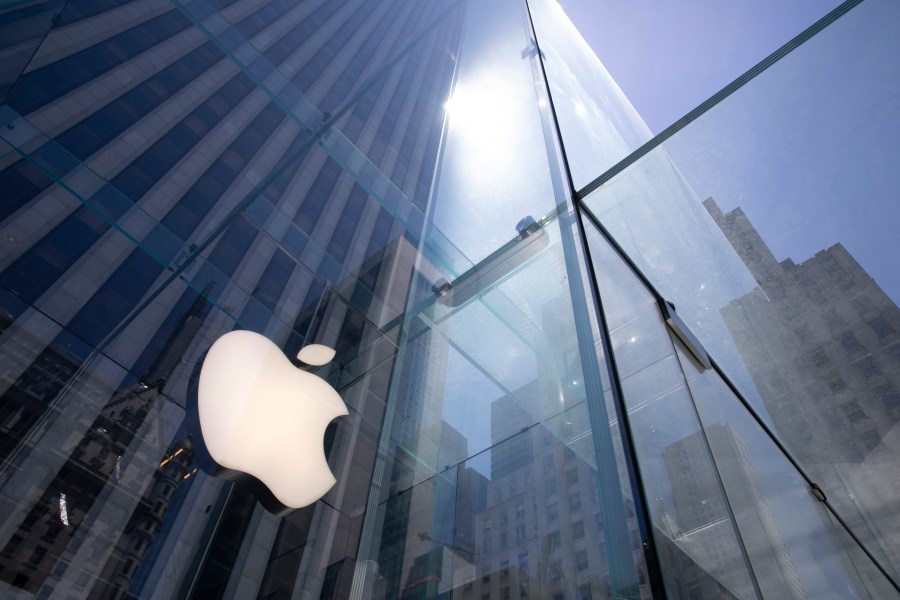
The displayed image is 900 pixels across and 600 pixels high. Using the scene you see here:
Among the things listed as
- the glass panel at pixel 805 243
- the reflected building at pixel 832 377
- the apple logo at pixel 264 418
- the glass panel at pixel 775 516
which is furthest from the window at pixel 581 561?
the reflected building at pixel 832 377

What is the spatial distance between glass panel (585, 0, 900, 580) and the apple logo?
1.16 m

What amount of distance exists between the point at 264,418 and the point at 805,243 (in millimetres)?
1907

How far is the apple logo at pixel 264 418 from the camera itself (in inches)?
60.6

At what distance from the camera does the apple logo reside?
1.54m

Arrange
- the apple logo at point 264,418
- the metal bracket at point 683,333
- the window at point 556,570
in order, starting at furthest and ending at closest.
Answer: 1. the apple logo at point 264,418
2. the metal bracket at point 683,333
3. the window at point 556,570

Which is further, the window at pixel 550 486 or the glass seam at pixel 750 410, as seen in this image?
the glass seam at pixel 750 410

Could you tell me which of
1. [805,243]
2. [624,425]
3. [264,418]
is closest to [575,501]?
[624,425]

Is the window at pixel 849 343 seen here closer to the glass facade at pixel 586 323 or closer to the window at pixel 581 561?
the glass facade at pixel 586 323

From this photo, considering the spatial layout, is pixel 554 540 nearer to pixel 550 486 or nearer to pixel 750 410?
pixel 550 486

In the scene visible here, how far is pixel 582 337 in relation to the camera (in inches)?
39.4

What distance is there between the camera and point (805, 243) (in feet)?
5.20

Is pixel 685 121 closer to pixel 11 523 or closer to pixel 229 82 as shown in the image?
pixel 11 523

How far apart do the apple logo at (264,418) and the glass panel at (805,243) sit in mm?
1164

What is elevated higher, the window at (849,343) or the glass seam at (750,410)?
the window at (849,343)
